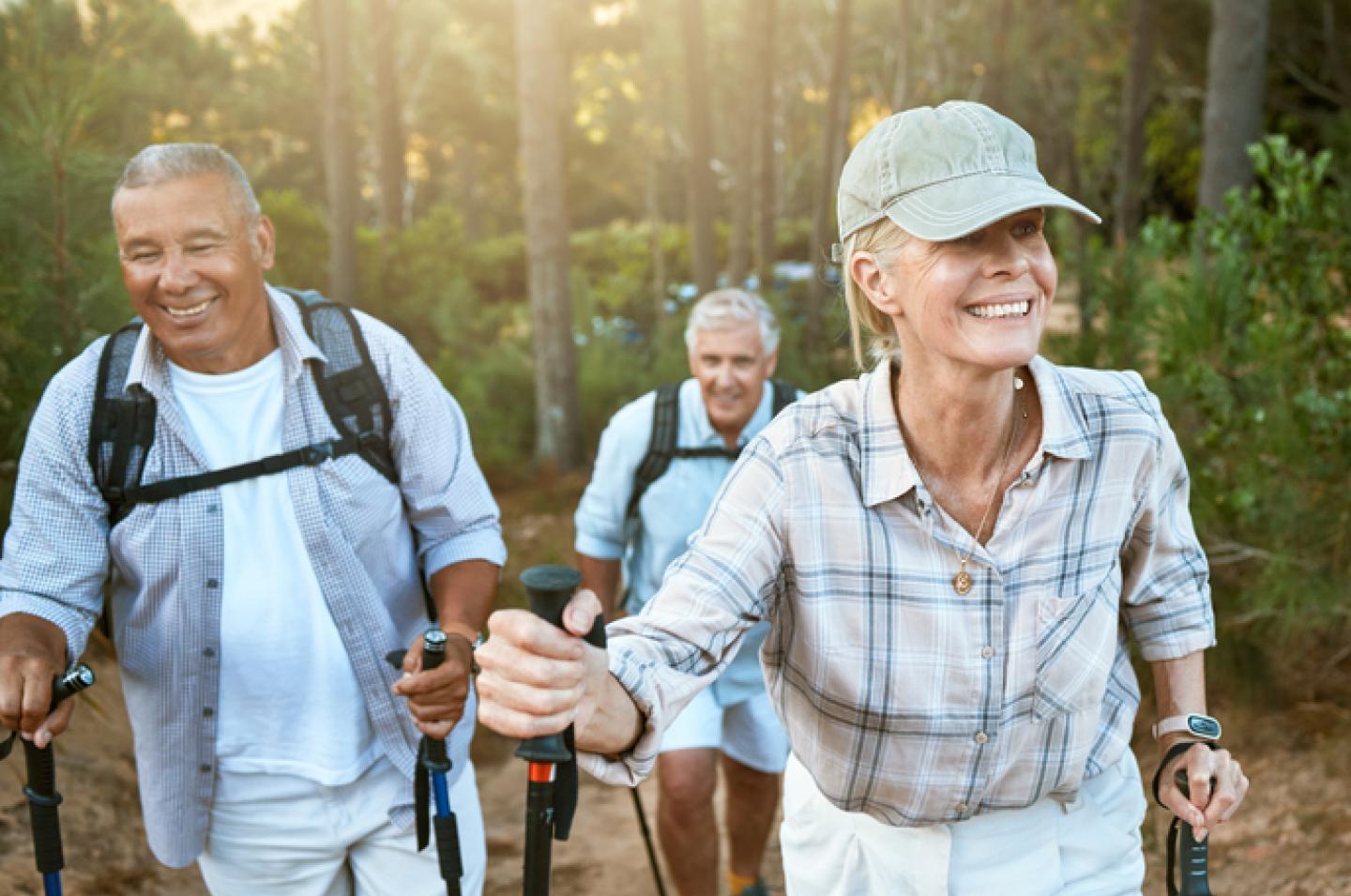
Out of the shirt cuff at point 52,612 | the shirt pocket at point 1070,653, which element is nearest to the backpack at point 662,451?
the shirt cuff at point 52,612

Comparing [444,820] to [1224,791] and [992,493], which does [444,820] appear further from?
[1224,791]

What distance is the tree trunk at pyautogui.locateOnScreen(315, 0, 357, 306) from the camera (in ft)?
35.6

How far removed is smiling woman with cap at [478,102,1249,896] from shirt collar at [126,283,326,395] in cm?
122

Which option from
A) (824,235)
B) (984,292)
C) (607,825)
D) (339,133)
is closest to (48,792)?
(984,292)

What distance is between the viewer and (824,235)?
1424 cm

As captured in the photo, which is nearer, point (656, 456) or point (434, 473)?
point (434, 473)

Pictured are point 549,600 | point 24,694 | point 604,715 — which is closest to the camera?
point 549,600

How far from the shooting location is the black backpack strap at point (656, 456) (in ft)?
14.9

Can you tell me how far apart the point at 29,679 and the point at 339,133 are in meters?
9.04

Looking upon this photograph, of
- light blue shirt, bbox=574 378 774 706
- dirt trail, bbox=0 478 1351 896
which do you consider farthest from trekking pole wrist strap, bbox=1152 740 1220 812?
dirt trail, bbox=0 478 1351 896

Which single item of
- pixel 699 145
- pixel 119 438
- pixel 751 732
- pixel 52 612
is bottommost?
pixel 751 732

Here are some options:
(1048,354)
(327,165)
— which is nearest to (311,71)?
(327,165)

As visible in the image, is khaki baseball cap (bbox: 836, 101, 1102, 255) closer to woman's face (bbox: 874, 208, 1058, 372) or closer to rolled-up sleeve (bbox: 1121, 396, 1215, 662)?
woman's face (bbox: 874, 208, 1058, 372)

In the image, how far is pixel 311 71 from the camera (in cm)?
3259
